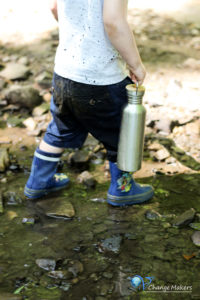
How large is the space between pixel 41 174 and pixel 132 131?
0.72m

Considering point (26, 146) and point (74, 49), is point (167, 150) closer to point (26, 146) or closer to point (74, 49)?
point (26, 146)

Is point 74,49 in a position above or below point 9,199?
above

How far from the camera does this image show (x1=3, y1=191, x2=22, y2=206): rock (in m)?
2.57

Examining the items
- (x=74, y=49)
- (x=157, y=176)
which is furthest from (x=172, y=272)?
(x=74, y=49)

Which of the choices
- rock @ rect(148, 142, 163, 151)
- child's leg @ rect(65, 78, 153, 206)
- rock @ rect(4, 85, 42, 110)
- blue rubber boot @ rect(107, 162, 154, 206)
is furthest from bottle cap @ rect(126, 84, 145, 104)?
rock @ rect(4, 85, 42, 110)

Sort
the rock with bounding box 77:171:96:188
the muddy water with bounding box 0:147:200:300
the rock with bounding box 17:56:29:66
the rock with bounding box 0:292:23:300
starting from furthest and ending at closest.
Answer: the rock with bounding box 17:56:29:66 → the rock with bounding box 77:171:96:188 → the muddy water with bounding box 0:147:200:300 → the rock with bounding box 0:292:23:300

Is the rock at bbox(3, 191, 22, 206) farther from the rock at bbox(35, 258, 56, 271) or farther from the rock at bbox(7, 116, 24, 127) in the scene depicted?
the rock at bbox(7, 116, 24, 127)

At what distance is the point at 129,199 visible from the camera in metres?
2.57

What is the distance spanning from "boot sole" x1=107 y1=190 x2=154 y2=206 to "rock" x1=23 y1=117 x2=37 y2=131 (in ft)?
3.92

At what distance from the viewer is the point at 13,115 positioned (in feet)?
12.1

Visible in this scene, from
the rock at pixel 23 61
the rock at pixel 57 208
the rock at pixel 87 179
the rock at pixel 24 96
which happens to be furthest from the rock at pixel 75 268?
the rock at pixel 23 61

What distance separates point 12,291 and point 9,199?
0.82 m

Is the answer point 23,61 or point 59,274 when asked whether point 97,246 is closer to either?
point 59,274

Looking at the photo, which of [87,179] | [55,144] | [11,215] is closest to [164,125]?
[87,179]
